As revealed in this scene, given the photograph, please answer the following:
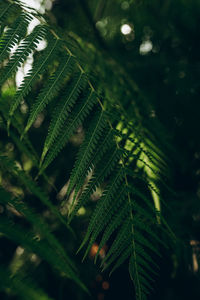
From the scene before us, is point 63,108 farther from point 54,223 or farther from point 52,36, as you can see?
point 54,223

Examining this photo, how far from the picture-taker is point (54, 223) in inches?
55.8

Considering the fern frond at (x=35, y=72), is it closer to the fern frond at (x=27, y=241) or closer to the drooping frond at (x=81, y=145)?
the drooping frond at (x=81, y=145)

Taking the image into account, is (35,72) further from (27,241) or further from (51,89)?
(27,241)

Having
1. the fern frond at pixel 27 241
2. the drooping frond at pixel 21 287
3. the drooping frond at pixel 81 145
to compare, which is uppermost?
the drooping frond at pixel 81 145

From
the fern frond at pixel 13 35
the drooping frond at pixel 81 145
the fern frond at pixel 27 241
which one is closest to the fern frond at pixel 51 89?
the drooping frond at pixel 81 145

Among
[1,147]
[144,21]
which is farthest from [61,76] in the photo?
[144,21]

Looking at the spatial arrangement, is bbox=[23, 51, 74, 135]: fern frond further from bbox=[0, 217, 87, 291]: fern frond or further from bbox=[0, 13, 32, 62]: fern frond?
bbox=[0, 217, 87, 291]: fern frond

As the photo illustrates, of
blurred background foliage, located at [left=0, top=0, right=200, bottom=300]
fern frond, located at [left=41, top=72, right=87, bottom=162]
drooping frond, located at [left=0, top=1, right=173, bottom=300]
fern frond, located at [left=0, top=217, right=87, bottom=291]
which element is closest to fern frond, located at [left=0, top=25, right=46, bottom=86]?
drooping frond, located at [left=0, top=1, right=173, bottom=300]

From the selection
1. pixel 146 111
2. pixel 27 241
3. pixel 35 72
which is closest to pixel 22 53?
pixel 35 72

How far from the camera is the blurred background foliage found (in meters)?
1.28

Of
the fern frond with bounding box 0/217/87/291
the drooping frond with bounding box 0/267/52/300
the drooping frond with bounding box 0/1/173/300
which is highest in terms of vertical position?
the drooping frond with bounding box 0/1/173/300

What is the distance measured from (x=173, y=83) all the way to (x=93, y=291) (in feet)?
5.40

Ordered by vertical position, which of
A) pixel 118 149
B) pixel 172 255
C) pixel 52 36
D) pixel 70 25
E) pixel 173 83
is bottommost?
pixel 172 255

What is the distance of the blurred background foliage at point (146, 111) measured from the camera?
128 cm
